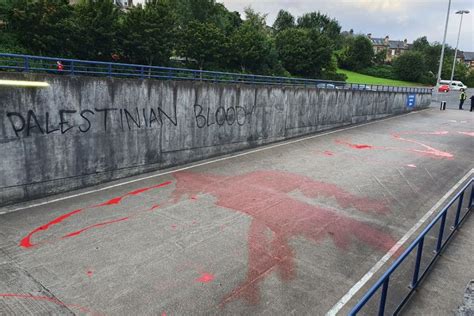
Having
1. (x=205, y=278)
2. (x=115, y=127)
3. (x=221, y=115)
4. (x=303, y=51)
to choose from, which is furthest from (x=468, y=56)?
(x=205, y=278)

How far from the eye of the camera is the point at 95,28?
31031 millimetres

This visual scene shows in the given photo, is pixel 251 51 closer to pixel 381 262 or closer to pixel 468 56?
pixel 381 262

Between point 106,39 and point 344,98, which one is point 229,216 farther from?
point 106,39

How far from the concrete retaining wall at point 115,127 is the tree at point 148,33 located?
63.1 feet

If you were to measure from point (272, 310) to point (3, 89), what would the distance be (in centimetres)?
922

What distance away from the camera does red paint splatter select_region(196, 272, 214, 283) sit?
6859 mm

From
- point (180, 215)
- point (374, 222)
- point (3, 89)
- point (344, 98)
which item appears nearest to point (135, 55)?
point (344, 98)

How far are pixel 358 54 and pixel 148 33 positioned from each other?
5987 centimetres

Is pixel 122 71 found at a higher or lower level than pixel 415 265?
higher

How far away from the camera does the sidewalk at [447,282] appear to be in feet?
20.4

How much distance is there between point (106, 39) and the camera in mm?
32562

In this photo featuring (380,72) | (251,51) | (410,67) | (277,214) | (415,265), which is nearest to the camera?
(415,265)

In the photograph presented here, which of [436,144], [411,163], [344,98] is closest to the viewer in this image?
[411,163]

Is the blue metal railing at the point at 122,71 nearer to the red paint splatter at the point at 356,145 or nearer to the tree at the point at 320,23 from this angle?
the red paint splatter at the point at 356,145
